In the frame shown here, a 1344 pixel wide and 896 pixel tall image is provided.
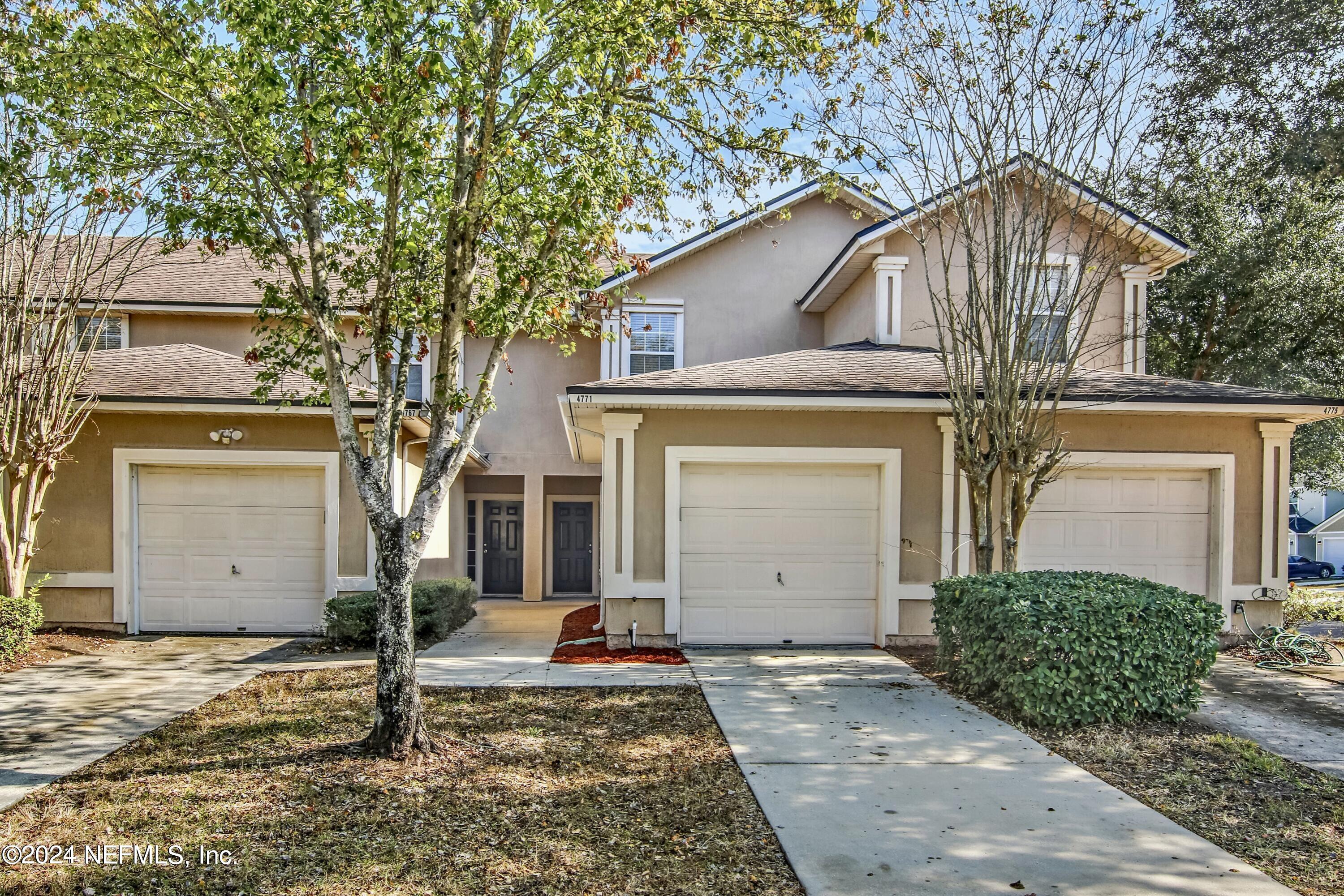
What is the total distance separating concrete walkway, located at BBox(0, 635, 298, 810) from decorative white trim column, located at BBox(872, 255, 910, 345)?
9012 millimetres

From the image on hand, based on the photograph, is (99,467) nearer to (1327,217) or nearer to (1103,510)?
(1103,510)

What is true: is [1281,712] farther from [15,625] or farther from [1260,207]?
[1260,207]

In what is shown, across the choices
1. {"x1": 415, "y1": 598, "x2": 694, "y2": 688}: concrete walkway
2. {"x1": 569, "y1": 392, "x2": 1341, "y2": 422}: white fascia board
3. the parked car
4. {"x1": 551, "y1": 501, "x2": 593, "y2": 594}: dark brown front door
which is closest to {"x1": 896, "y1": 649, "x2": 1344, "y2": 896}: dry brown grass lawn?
{"x1": 415, "y1": 598, "x2": 694, "y2": 688}: concrete walkway

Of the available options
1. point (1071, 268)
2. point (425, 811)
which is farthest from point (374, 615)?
point (1071, 268)

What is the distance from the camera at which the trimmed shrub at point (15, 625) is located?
28.2ft

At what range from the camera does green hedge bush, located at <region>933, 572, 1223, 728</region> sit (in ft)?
21.1

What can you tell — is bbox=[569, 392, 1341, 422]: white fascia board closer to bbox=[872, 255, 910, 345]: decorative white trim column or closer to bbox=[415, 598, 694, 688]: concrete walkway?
bbox=[872, 255, 910, 345]: decorative white trim column

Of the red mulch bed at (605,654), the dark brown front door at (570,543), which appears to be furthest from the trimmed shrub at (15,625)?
the dark brown front door at (570,543)

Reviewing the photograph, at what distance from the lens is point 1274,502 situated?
1011 centimetres

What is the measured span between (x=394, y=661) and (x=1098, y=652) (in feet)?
17.5

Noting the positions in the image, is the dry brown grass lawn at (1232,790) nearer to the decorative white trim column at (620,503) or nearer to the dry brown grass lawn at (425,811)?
the dry brown grass lawn at (425,811)

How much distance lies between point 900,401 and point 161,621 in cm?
968

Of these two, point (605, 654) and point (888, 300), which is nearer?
point (605, 654)

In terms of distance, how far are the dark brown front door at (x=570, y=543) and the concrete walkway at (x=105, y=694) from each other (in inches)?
288
